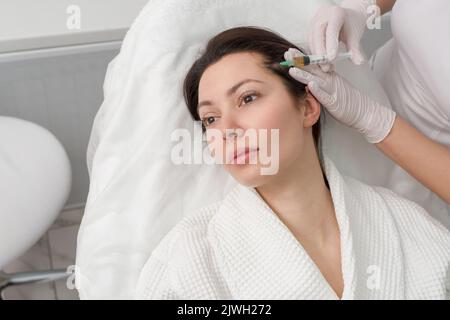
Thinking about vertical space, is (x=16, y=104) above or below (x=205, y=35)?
below

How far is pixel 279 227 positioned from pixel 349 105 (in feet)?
1.01

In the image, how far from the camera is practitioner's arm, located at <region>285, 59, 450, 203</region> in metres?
1.08

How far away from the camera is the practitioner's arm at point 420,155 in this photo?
1.08m

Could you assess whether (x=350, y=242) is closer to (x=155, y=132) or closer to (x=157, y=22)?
(x=155, y=132)

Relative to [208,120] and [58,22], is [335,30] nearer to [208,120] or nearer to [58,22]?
[208,120]

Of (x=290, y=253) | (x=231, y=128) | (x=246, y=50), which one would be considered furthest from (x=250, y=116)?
(x=290, y=253)

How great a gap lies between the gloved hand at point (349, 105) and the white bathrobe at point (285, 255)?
0.43ft

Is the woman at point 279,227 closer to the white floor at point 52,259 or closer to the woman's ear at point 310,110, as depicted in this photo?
the woman's ear at point 310,110

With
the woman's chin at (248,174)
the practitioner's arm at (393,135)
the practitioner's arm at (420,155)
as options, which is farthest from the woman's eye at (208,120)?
the practitioner's arm at (420,155)

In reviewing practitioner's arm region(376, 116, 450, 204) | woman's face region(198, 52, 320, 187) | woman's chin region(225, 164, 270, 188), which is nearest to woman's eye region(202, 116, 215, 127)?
woman's face region(198, 52, 320, 187)

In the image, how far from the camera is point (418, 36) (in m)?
1.10

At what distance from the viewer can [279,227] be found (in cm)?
96
